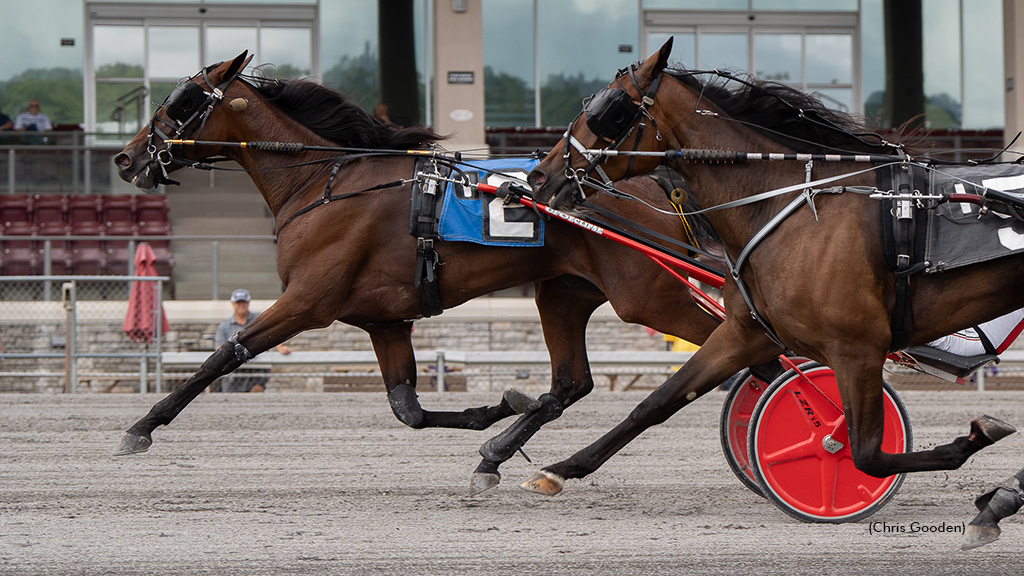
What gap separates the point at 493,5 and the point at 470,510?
16.0 metres

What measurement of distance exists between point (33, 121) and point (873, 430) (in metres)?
16.4

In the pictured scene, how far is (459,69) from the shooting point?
15.2 m

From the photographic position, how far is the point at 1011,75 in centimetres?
1605

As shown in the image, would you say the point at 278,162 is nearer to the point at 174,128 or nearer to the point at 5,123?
the point at 174,128

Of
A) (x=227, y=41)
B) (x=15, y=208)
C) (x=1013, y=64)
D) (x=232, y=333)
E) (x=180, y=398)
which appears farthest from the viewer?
(x=227, y=41)

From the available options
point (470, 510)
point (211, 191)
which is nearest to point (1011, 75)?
point (211, 191)

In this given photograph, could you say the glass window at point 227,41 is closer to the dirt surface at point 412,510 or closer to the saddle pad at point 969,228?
the dirt surface at point 412,510

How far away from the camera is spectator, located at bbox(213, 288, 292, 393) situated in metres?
10.0

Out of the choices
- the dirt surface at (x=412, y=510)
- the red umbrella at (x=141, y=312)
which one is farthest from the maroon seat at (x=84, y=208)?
the dirt surface at (x=412, y=510)

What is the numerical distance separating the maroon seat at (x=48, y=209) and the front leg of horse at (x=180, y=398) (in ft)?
33.3

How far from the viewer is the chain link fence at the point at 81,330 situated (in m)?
A: 10.5

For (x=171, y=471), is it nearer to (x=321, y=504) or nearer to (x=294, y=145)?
(x=321, y=504)

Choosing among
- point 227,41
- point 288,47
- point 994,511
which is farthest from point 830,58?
point 994,511

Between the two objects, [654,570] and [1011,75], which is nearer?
[654,570]
